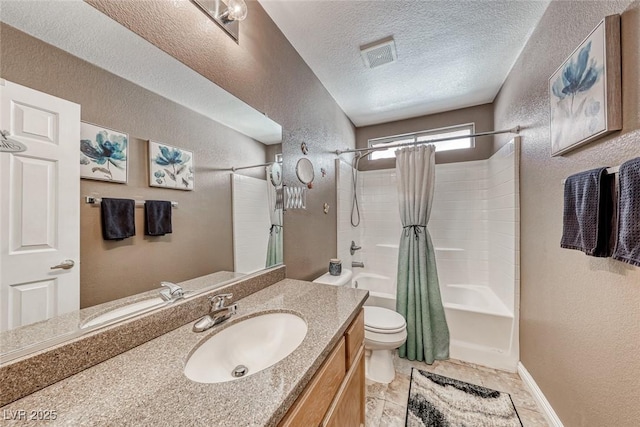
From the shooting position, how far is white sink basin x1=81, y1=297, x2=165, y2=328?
65 cm

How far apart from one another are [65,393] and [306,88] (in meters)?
2.03

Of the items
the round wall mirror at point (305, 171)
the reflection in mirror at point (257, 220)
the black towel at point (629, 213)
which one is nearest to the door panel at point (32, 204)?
the reflection in mirror at point (257, 220)

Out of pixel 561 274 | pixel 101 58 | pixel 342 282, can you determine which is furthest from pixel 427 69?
pixel 101 58

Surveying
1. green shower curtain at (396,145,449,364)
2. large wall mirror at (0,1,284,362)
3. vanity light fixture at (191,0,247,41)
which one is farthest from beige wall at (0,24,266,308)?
green shower curtain at (396,145,449,364)

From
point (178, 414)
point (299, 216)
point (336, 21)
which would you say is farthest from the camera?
point (299, 216)

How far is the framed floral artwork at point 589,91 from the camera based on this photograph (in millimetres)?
892

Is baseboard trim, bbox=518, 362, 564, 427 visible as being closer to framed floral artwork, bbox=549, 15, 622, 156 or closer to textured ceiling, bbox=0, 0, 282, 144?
framed floral artwork, bbox=549, 15, 622, 156

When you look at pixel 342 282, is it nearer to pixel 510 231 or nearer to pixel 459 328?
pixel 459 328

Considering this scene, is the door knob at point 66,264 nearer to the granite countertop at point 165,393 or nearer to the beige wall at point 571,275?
the granite countertop at point 165,393

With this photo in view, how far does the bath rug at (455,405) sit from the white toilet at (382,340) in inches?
8.3

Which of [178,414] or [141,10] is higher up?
[141,10]

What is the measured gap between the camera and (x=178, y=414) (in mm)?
465

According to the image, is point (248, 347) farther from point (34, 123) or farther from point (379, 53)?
point (379, 53)

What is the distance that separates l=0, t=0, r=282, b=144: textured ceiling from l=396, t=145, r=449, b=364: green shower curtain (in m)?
1.70
